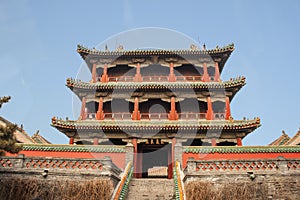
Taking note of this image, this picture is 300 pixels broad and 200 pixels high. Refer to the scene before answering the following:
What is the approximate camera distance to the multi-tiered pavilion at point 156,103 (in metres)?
17.5

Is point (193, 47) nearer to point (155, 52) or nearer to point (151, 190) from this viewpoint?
point (155, 52)

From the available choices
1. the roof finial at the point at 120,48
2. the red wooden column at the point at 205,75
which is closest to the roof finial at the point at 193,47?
the red wooden column at the point at 205,75

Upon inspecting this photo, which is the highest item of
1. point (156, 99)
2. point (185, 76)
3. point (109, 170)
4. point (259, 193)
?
point (185, 76)

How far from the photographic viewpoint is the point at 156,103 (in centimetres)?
2070

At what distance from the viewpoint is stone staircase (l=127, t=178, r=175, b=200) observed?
9.87 meters

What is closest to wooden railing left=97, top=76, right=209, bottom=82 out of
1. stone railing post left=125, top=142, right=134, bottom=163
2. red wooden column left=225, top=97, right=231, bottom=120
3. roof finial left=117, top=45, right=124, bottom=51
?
roof finial left=117, top=45, right=124, bottom=51

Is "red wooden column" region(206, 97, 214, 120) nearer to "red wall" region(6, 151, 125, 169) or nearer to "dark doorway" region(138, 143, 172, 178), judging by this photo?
"dark doorway" region(138, 143, 172, 178)

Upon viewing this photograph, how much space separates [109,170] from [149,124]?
24.0ft

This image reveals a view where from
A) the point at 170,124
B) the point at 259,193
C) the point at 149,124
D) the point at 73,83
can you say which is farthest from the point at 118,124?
the point at 259,193

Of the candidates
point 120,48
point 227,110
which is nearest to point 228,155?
point 227,110

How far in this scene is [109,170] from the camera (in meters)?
10.2

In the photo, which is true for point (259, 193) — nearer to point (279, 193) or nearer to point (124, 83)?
point (279, 193)

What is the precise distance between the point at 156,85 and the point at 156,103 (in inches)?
65.4

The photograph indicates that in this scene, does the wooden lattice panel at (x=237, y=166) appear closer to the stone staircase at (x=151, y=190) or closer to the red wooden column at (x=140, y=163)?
the stone staircase at (x=151, y=190)
